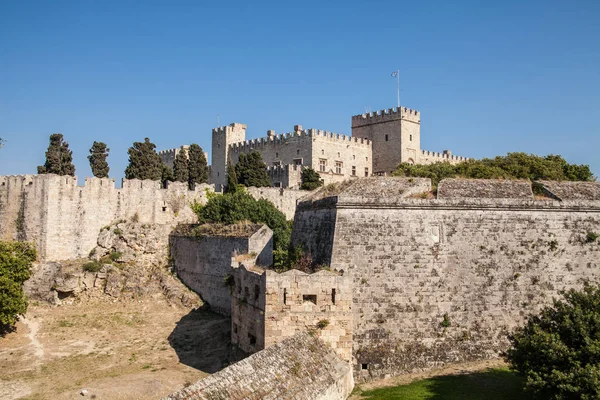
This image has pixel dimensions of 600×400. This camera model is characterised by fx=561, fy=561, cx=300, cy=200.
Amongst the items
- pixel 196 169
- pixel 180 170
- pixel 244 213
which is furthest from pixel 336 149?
pixel 244 213

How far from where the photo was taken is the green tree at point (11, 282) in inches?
891

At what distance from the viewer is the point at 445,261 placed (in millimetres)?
15266

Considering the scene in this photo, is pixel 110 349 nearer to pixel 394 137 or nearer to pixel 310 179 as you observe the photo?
pixel 310 179

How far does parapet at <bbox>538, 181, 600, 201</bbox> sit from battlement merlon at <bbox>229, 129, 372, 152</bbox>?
33.9 metres

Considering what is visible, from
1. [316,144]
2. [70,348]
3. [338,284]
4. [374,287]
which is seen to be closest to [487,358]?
[374,287]

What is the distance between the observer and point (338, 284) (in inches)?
523

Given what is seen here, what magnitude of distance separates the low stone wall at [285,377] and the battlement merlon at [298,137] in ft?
126

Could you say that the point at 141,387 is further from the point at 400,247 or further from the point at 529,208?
the point at 529,208

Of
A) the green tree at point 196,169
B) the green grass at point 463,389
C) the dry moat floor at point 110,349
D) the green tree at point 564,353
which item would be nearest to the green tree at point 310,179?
the green tree at point 196,169

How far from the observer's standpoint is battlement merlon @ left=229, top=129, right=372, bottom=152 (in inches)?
2003

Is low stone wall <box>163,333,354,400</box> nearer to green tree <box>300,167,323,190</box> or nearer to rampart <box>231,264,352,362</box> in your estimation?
rampart <box>231,264,352,362</box>

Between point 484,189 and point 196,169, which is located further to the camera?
point 196,169

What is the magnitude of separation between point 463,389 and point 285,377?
455 centimetres

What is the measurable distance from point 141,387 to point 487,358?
33.1 feet
